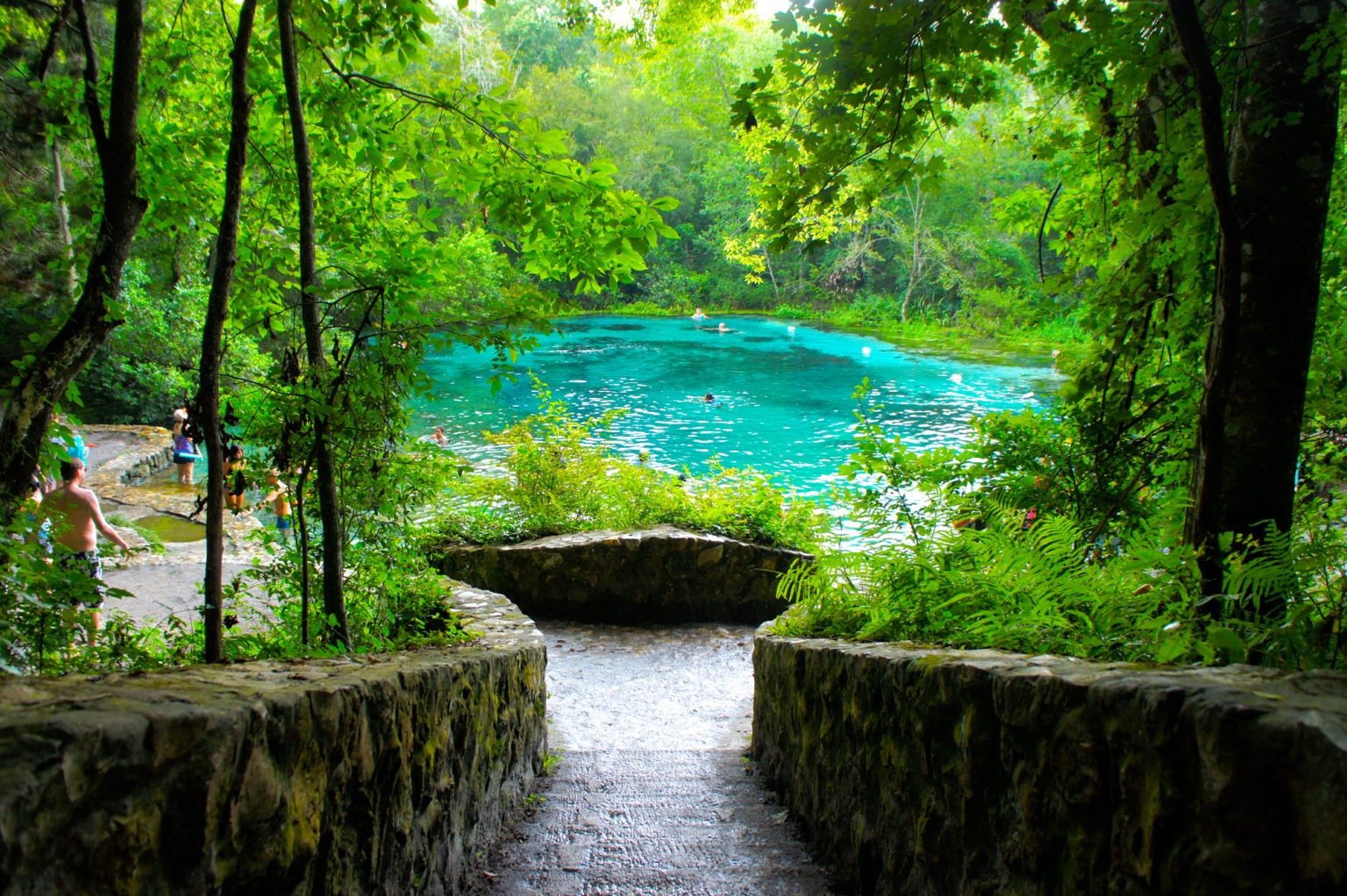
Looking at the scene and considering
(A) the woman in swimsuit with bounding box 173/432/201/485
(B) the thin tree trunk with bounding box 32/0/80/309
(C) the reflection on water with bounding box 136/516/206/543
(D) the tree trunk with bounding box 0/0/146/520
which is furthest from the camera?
(A) the woman in swimsuit with bounding box 173/432/201/485

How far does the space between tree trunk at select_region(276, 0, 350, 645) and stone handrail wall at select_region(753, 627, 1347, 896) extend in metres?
2.31

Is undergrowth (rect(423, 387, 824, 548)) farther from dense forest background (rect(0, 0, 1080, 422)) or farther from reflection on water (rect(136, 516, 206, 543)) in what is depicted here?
dense forest background (rect(0, 0, 1080, 422))

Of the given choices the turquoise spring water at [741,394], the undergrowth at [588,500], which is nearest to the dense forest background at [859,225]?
the undergrowth at [588,500]

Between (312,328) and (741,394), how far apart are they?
25142mm

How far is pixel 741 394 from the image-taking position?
28203mm

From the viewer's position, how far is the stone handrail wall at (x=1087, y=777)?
1.13 metres

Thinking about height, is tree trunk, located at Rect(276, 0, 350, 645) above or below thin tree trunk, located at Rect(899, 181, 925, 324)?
below

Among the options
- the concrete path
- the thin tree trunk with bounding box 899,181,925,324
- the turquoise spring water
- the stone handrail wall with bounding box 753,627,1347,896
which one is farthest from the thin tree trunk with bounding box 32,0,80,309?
the thin tree trunk with bounding box 899,181,925,324

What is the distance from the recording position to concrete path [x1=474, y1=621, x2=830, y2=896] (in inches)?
131

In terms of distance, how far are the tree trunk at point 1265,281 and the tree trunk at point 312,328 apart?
3.39 m

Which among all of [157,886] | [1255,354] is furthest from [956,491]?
[157,886]

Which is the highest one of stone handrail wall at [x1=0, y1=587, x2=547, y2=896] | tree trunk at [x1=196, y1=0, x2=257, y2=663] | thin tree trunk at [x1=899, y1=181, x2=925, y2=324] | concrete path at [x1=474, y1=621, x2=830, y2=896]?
thin tree trunk at [x1=899, y1=181, x2=925, y2=324]

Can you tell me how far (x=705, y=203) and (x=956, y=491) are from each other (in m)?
47.7

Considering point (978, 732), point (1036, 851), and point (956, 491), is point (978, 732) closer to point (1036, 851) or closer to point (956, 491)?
point (1036, 851)
